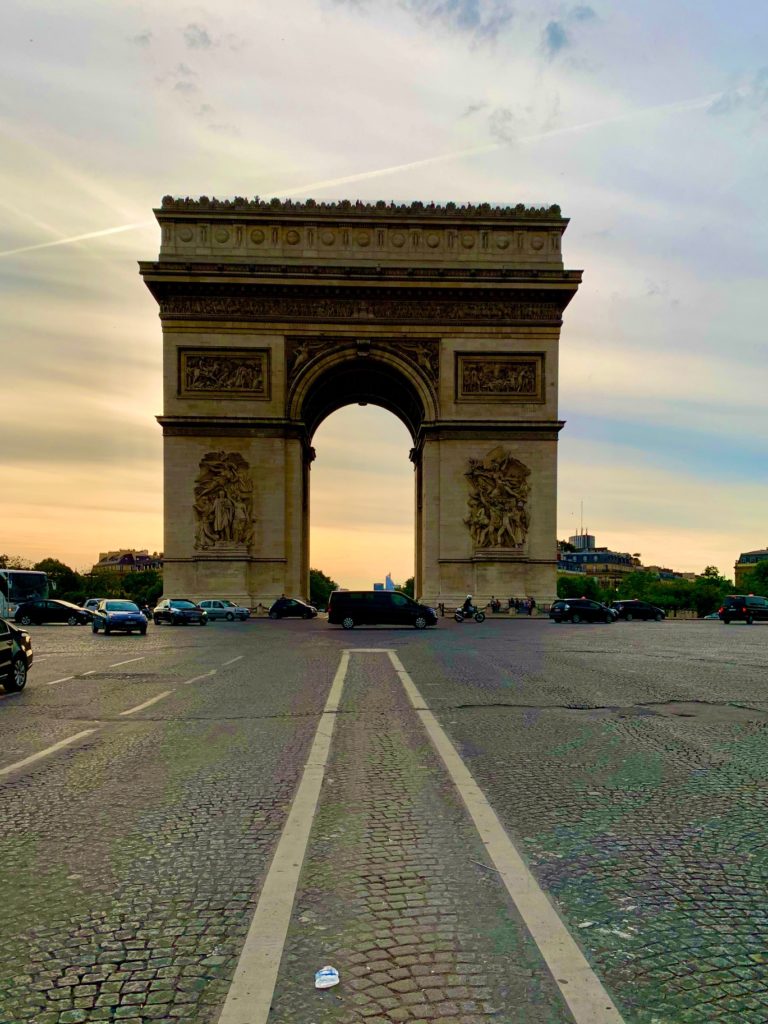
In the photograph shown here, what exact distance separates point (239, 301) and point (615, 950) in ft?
144

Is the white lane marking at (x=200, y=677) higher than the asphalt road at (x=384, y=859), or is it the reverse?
the asphalt road at (x=384, y=859)

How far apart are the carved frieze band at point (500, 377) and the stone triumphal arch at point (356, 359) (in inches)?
2.8

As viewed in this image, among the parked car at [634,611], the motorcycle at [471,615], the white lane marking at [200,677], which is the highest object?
the white lane marking at [200,677]

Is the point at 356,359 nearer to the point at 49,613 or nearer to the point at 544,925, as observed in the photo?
the point at 49,613

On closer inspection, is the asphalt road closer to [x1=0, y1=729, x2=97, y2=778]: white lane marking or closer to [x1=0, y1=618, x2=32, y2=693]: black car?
[x1=0, y1=729, x2=97, y2=778]: white lane marking

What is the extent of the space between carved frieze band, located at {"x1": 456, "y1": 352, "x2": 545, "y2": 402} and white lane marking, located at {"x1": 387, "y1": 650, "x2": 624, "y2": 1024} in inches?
1577

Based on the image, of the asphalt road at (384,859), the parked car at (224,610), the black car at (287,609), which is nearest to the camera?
the asphalt road at (384,859)

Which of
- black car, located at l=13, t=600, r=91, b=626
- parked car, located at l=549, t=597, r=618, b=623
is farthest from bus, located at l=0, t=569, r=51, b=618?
parked car, located at l=549, t=597, r=618, b=623

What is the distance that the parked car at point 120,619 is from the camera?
100 ft

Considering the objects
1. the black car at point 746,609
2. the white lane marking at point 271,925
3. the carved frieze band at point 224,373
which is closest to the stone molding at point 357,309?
the carved frieze band at point 224,373

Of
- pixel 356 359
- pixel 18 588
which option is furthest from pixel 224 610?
pixel 356 359

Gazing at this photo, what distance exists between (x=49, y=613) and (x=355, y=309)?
21087 mm

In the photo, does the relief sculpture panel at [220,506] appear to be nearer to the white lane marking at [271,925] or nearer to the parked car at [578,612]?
the parked car at [578,612]

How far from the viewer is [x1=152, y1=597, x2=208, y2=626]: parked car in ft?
128
